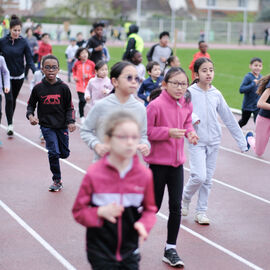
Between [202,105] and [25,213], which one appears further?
[25,213]

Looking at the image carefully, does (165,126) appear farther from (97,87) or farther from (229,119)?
(97,87)

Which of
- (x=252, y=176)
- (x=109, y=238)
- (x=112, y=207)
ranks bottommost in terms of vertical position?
(x=252, y=176)

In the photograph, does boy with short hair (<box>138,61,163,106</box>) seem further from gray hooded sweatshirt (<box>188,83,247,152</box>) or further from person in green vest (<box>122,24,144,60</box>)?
gray hooded sweatshirt (<box>188,83,247,152</box>)

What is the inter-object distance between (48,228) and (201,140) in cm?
200

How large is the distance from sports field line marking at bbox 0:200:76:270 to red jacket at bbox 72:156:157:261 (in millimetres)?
1903

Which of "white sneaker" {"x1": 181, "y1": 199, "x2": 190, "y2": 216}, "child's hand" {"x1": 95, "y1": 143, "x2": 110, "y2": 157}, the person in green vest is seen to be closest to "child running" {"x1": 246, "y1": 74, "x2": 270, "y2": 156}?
"white sneaker" {"x1": 181, "y1": 199, "x2": 190, "y2": 216}

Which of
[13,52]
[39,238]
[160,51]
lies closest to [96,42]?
[160,51]

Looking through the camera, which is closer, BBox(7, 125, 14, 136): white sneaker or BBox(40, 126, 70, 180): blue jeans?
BBox(40, 126, 70, 180): blue jeans

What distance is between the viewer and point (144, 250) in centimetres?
629

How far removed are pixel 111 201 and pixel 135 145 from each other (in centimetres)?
45

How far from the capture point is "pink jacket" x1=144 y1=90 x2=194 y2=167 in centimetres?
567

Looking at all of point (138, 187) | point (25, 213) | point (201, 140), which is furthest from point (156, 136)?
point (25, 213)

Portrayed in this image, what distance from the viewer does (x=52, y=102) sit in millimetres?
8375

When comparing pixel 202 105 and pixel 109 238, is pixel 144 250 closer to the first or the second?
pixel 202 105
